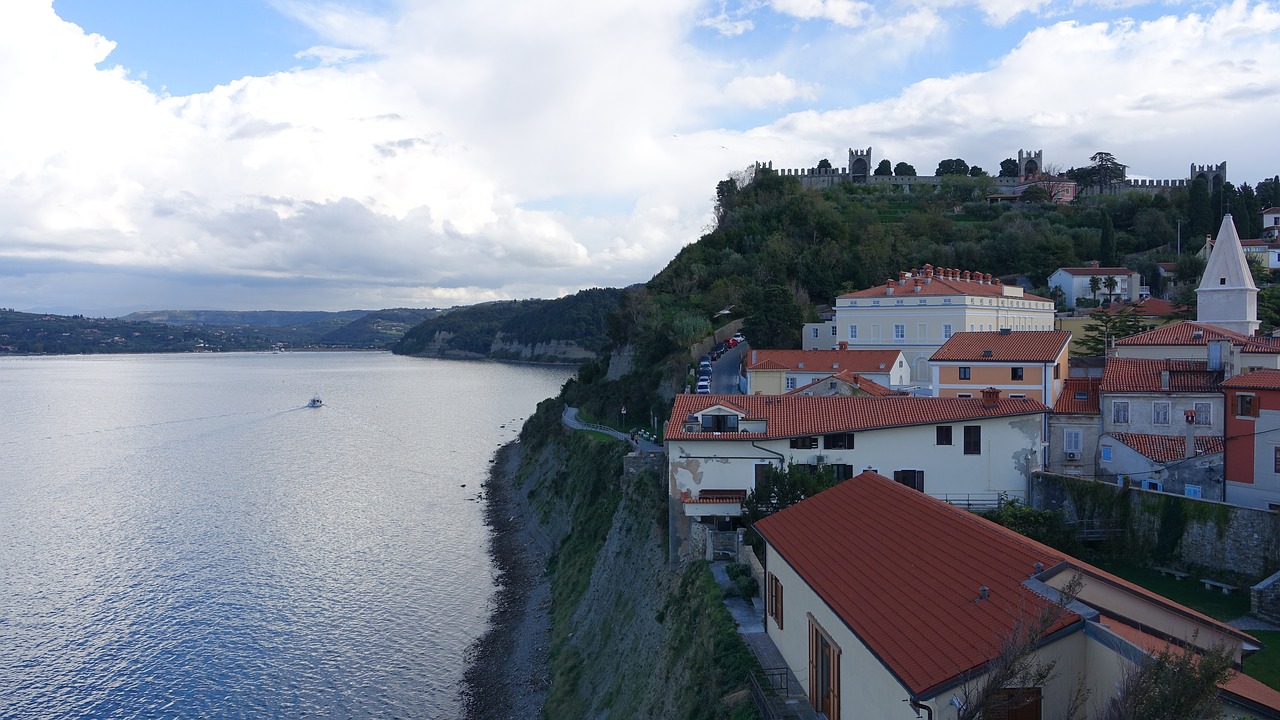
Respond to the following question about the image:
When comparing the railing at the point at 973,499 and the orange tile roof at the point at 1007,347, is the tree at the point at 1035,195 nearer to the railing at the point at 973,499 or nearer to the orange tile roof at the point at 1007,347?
the orange tile roof at the point at 1007,347

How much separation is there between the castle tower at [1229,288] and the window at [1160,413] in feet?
50.9

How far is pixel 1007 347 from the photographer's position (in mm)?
29312

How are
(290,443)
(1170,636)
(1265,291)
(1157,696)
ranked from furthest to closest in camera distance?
(290,443) → (1265,291) → (1170,636) → (1157,696)

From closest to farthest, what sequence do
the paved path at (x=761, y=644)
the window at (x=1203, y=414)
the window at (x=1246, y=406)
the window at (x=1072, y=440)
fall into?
the paved path at (x=761, y=644) → the window at (x=1246, y=406) → the window at (x=1203, y=414) → the window at (x=1072, y=440)

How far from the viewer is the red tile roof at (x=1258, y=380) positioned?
20.6m

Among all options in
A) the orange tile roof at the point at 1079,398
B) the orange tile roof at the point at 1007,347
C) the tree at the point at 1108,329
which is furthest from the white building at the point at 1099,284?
the orange tile roof at the point at 1079,398

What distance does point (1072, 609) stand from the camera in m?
8.66

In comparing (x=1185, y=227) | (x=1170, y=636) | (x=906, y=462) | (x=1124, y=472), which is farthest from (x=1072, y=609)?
(x=1185, y=227)

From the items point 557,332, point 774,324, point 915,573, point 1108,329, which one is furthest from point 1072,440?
point 557,332

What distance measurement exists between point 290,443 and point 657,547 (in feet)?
165

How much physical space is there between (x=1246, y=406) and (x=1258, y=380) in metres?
0.69

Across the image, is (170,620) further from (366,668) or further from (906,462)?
(906,462)

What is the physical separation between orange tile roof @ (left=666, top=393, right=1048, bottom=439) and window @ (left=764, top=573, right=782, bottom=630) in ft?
24.5

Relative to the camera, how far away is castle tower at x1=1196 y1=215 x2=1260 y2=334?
35.9m
